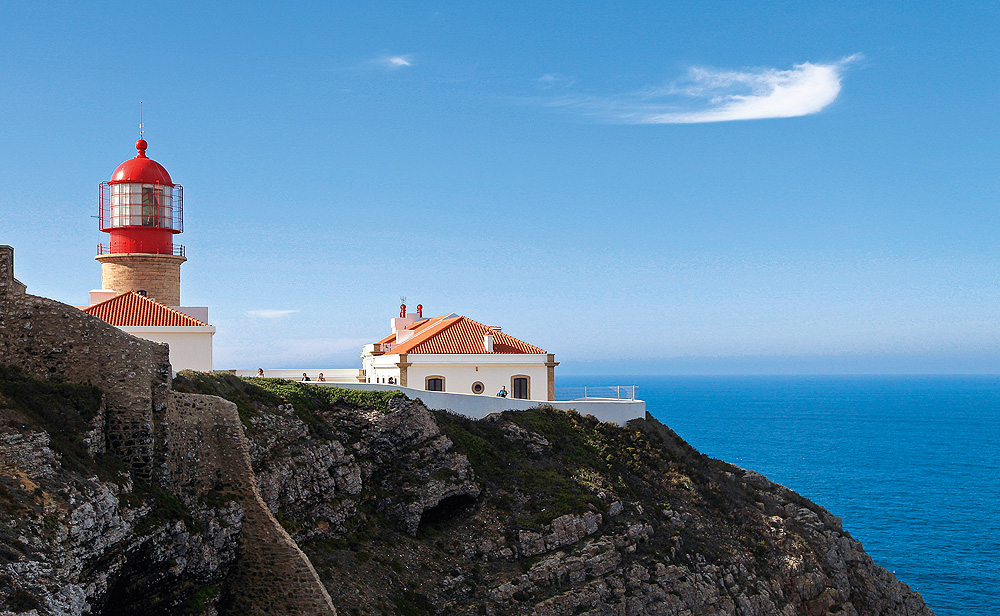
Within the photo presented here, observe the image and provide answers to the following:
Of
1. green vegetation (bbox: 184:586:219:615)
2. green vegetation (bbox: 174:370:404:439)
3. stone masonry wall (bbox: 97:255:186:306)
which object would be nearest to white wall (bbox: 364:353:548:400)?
green vegetation (bbox: 174:370:404:439)

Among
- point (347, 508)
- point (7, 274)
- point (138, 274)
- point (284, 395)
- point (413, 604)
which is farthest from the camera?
point (138, 274)

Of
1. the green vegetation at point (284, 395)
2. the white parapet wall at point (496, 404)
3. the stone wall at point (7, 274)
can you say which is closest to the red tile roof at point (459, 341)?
the white parapet wall at point (496, 404)

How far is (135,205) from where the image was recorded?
4228 centimetres

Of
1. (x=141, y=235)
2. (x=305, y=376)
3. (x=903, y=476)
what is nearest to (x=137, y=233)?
(x=141, y=235)

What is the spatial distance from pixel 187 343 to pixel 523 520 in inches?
622

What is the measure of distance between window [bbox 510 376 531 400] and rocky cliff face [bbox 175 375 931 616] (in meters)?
3.51

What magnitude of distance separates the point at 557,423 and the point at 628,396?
22.4ft

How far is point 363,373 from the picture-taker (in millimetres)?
50000

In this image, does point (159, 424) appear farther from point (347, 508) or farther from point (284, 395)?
point (284, 395)

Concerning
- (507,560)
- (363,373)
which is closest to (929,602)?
(507,560)

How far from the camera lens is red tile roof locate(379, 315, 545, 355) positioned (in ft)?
153

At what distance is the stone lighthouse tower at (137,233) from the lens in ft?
139

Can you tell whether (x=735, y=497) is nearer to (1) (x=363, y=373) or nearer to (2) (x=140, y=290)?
(1) (x=363, y=373)

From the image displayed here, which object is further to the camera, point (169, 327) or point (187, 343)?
point (187, 343)
